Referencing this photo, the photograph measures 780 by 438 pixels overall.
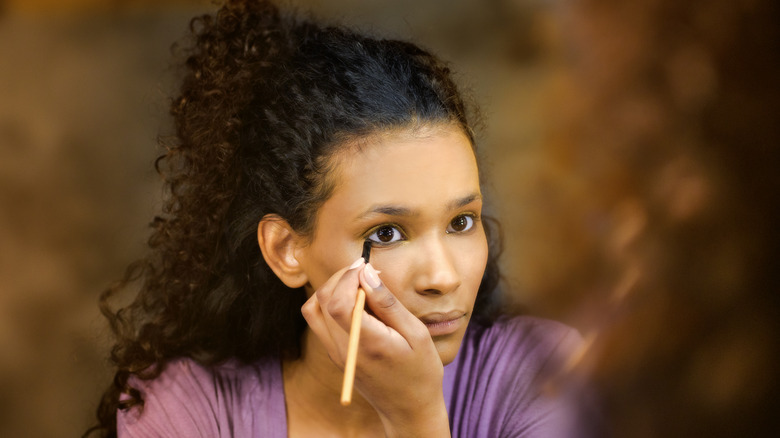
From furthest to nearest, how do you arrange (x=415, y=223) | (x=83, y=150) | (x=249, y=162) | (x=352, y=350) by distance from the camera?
(x=83, y=150) → (x=249, y=162) → (x=415, y=223) → (x=352, y=350)

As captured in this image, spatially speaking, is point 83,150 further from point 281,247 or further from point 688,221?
point 688,221

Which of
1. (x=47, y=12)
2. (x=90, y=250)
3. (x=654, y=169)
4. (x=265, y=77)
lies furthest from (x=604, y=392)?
(x=47, y=12)

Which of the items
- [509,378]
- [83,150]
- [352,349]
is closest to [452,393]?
[509,378]

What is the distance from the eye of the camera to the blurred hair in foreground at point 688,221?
1.86 ft

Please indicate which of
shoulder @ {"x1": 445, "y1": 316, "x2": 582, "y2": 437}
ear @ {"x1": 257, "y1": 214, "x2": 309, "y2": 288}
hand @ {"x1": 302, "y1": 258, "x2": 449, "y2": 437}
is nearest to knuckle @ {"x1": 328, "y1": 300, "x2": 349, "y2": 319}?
hand @ {"x1": 302, "y1": 258, "x2": 449, "y2": 437}

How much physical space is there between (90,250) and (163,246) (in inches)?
4.6

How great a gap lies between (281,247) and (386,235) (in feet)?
0.36

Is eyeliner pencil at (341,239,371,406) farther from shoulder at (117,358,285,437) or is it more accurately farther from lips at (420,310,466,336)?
shoulder at (117,358,285,437)

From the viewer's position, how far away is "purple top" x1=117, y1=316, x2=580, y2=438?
0.67 m

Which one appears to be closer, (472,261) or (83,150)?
(472,261)

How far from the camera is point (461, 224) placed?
24.1 inches

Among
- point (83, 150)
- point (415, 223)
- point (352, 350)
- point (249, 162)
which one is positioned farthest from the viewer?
point (83, 150)

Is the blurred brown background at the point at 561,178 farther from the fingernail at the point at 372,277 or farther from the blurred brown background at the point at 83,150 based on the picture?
the fingernail at the point at 372,277

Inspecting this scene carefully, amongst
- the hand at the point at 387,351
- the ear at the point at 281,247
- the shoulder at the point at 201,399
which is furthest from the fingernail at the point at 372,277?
the shoulder at the point at 201,399
